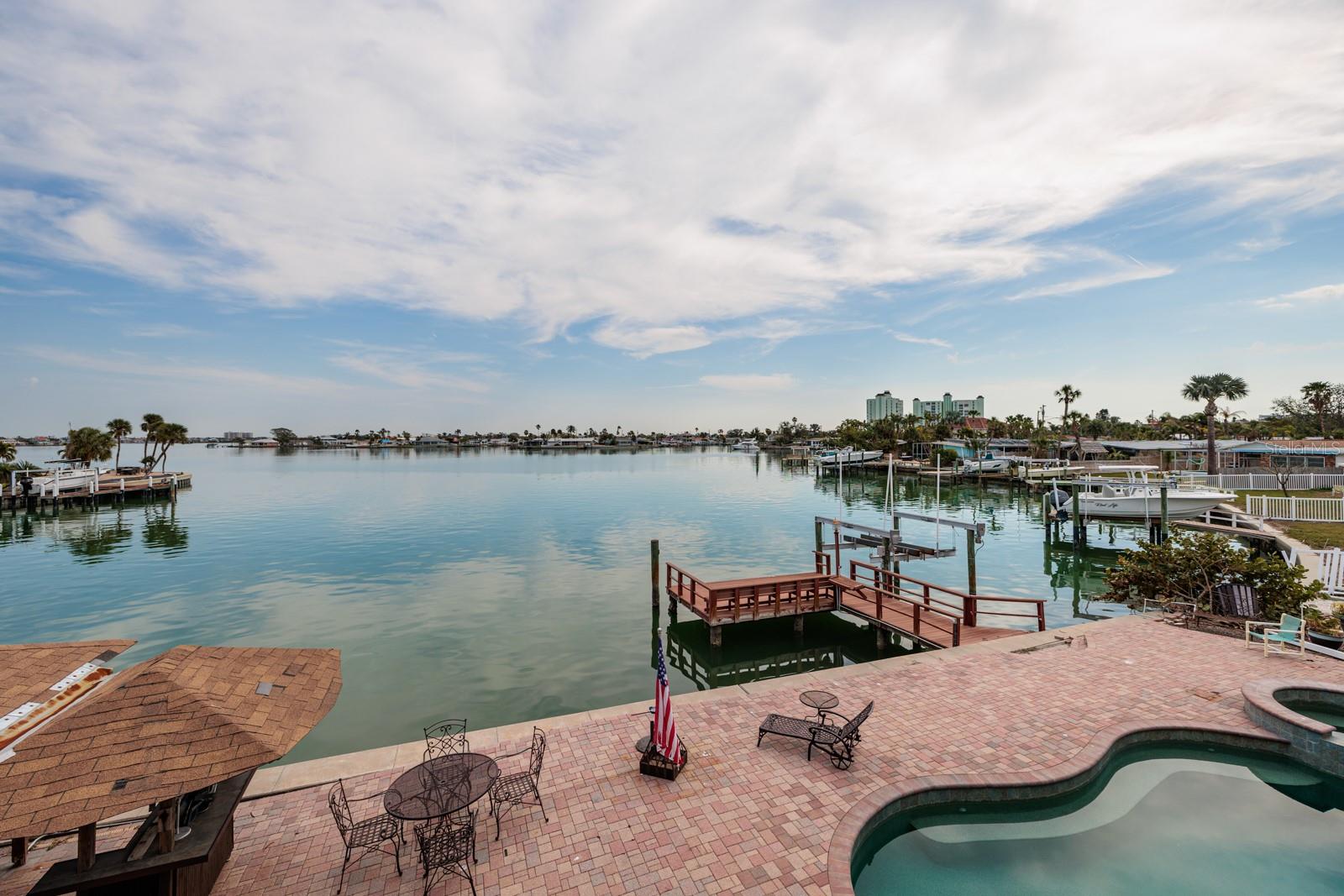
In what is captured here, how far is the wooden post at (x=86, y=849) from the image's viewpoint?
206 inches

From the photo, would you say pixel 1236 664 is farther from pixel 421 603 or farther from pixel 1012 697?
pixel 421 603

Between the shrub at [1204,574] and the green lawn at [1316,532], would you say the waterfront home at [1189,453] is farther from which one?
the shrub at [1204,574]

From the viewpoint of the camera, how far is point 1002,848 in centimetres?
765

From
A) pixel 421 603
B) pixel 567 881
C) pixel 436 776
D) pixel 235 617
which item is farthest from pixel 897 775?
pixel 235 617

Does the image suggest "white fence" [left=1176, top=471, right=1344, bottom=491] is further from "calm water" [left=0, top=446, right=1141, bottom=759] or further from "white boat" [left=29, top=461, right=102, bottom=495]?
"white boat" [left=29, top=461, right=102, bottom=495]

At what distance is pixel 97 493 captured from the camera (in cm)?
5419

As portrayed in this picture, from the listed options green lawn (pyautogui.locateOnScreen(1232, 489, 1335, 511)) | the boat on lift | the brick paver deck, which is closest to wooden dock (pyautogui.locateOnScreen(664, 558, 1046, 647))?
the brick paver deck

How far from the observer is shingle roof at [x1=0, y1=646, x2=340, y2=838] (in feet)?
15.1

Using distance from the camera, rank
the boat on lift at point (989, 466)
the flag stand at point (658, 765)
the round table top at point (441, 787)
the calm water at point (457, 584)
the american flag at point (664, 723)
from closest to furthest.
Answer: the round table top at point (441, 787)
the american flag at point (664, 723)
the flag stand at point (658, 765)
the calm water at point (457, 584)
the boat on lift at point (989, 466)

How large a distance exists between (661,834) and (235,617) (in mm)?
20495

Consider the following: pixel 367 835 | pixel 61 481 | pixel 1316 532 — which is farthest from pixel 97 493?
pixel 1316 532

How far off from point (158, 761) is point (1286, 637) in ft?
64.6

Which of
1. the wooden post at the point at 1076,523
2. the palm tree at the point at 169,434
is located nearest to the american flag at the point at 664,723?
the wooden post at the point at 1076,523

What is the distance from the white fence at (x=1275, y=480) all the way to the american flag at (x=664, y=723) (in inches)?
1793
